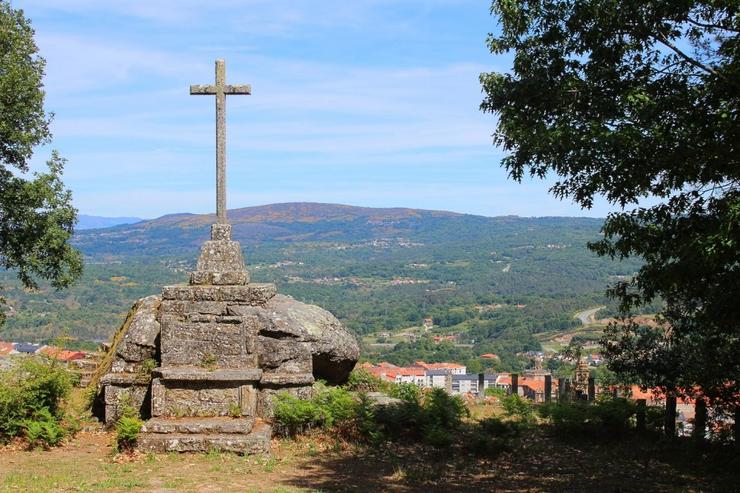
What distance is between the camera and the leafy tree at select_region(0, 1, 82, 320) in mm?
15984

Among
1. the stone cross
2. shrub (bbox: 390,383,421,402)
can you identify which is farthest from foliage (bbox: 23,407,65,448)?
shrub (bbox: 390,383,421,402)

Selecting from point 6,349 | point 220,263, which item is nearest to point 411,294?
point 6,349

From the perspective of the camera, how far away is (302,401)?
10922mm

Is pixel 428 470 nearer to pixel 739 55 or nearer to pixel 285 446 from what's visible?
pixel 285 446

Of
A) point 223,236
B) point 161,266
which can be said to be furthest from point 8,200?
point 161,266

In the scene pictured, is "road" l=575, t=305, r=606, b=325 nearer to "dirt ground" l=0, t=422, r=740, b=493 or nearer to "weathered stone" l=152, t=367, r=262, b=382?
"dirt ground" l=0, t=422, r=740, b=493

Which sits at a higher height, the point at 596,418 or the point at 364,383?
the point at 364,383

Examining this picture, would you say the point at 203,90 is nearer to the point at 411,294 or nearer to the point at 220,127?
the point at 220,127

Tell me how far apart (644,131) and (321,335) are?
21.6ft

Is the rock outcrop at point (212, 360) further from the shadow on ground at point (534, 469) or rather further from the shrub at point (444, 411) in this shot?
the shrub at point (444, 411)

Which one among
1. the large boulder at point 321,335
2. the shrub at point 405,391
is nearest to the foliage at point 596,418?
the shrub at point 405,391

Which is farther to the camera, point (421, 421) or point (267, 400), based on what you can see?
point (421, 421)

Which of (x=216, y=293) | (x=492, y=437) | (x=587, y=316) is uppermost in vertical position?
(x=216, y=293)

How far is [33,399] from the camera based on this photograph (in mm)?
10500
